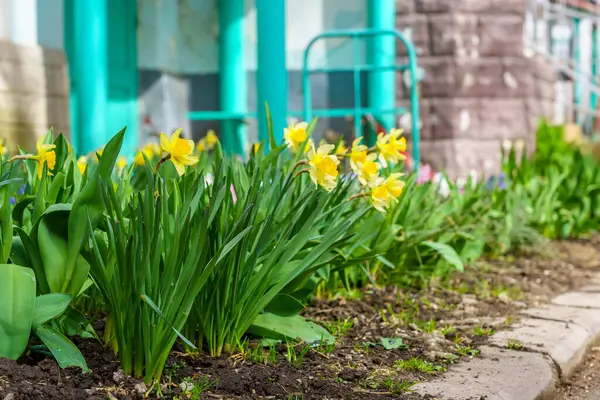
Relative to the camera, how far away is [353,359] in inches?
96.0

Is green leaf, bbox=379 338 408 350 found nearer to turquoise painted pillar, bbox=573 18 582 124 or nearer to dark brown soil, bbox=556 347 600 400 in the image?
dark brown soil, bbox=556 347 600 400

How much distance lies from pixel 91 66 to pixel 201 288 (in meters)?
3.69

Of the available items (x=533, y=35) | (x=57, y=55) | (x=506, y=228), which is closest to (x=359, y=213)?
(x=506, y=228)

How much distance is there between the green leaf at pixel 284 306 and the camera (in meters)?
2.48

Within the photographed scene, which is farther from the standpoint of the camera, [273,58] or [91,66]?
[91,66]

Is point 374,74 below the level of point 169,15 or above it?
below

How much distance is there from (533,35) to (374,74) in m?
2.36

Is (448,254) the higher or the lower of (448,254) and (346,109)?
the lower

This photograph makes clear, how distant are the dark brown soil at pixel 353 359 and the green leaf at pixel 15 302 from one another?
78 millimetres

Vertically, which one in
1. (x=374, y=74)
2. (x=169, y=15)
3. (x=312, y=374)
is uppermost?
(x=169, y=15)

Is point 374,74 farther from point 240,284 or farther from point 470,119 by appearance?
point 240,284

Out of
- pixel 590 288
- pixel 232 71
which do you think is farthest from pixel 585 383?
pixel 232 71

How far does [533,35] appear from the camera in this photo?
8008mm

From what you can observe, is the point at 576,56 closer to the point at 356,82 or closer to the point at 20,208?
the point at 356,82
